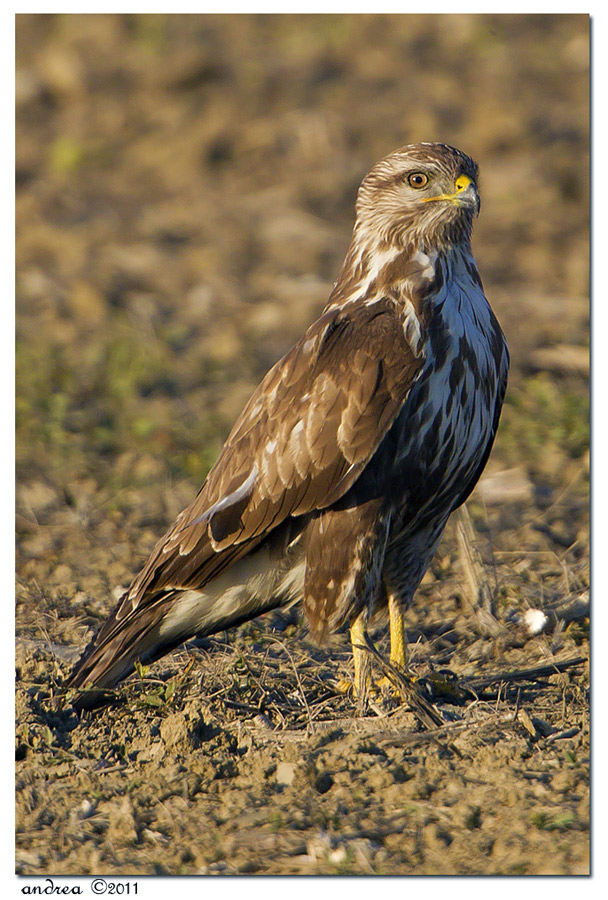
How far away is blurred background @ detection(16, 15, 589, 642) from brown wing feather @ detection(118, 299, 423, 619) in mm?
1131

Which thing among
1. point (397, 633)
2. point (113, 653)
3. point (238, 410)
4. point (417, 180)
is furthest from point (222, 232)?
point (113, 653)

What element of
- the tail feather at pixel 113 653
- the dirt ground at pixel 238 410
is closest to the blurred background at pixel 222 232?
the dirt ground at pixel 238 410

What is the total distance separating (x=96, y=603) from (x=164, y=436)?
227cm

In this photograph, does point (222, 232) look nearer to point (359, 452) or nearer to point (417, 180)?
point (417, 180)

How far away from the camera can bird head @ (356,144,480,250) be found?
15.4ft

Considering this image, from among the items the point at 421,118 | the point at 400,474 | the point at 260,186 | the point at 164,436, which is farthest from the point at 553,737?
the point at 421,118

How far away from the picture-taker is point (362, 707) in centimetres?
461

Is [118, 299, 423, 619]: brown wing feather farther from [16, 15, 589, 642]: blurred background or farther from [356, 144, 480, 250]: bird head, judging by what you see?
[16, 15, 589, 642]: blurred background

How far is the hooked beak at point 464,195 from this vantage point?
183 inches

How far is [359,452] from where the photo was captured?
4.40 m

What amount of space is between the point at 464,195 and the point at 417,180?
23 cm

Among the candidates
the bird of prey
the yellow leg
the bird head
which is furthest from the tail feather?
the bird head

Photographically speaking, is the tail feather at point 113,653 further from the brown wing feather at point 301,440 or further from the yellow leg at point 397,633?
the yellow leg at point 397,633

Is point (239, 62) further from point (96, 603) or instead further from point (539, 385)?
point (96, 603)
